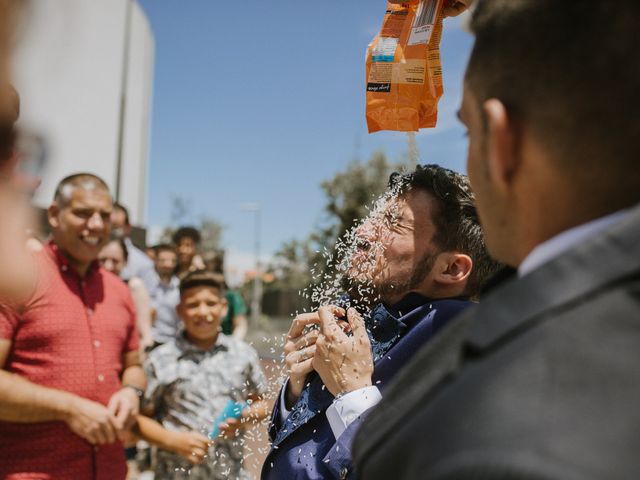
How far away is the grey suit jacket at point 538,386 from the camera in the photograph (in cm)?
56

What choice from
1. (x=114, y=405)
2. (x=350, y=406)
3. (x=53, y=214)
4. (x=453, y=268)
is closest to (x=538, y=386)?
(x=350, y=406)

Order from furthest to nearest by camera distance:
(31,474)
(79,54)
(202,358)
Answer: (202,358), (31,474), (79,54)

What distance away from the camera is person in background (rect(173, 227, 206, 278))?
6137 mm

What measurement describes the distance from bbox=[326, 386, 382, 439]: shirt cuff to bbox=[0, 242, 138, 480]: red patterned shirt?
5.48ft

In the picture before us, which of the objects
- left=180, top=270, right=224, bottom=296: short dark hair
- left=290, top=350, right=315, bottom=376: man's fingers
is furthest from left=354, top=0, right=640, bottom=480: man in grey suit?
left=180, top=270, right=224, bottom=296: short dark hair

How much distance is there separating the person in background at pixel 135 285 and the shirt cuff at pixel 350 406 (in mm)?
3856

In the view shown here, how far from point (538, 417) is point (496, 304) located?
154mm

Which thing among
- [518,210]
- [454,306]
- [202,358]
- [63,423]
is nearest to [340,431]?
[454,306]

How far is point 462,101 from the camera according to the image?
93cm

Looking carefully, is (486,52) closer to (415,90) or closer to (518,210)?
(518,210)

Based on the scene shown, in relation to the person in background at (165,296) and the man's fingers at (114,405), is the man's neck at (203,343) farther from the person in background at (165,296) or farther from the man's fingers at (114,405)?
the person in background at (165,296)

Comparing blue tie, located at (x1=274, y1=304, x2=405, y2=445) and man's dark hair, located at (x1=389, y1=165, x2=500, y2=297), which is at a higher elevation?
man's dark hair, located at (x1=389, y1=165, x2=500, y2=297)

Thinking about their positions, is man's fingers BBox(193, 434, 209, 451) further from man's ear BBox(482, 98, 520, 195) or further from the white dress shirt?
man's ear BBox(482, 98, 520, 195)

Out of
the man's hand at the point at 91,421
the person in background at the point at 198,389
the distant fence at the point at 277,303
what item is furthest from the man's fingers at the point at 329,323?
the distant fence at the point at 277,303
